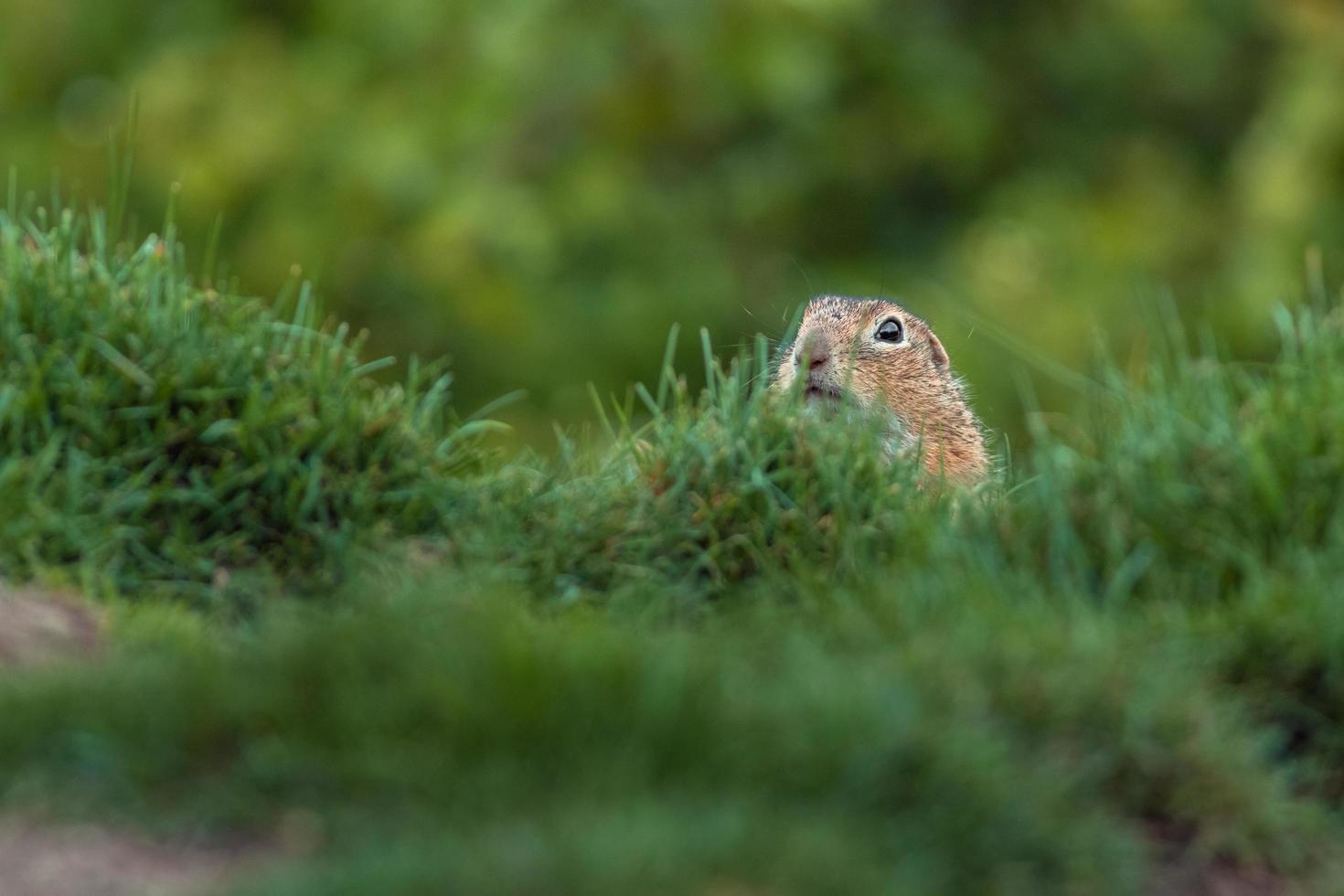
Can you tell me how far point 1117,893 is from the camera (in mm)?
2982

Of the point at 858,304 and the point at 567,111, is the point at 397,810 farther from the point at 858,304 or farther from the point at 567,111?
the point at 567,111

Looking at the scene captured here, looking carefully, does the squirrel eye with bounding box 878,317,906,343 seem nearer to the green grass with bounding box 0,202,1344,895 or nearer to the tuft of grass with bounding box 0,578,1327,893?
the green grass with bounding box 0,202,1344,895

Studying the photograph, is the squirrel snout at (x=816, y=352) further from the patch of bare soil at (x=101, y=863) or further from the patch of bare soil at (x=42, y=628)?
the patch of bare soil at (x=101, y=863)

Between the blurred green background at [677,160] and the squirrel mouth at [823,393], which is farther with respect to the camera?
the blurred green background at [677,160]

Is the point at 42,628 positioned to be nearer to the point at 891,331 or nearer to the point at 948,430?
the point at 948,430

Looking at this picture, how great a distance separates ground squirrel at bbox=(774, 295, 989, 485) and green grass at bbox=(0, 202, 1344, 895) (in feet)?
Result: 3.10

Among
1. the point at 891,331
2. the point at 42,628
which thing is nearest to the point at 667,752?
the point at 42,628

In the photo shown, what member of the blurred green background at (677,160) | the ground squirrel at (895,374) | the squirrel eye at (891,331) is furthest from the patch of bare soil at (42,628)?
the blurred green background at (677,160)

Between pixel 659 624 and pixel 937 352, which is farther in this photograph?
pixel 937 352

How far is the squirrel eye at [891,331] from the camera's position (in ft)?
22.0

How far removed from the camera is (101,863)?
2.89 m

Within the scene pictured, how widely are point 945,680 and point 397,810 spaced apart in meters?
0.99

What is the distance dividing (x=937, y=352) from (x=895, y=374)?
1.18 ft

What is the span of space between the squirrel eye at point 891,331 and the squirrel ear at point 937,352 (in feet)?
0.42
